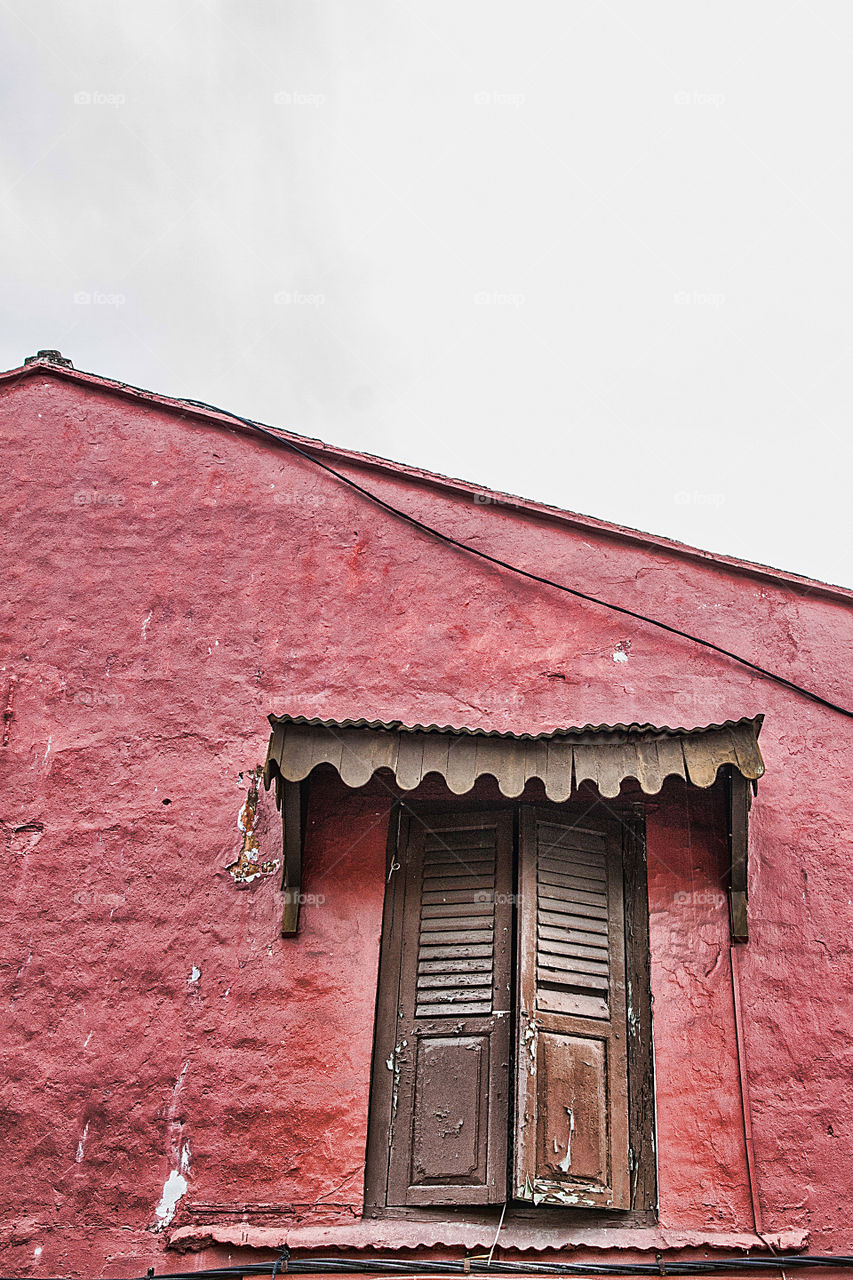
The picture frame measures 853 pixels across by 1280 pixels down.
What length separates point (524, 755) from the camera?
206 inches

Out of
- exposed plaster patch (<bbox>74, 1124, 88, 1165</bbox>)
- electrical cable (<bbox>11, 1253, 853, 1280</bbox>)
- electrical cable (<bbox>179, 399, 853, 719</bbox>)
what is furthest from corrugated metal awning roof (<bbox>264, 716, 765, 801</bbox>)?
electrical cable (<bbox>11, 1253, 853, 1280</bbox>)

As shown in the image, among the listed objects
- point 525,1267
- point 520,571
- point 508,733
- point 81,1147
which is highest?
point 520,571

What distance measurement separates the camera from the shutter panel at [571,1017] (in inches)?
192

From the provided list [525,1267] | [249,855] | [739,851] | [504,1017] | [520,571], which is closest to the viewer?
[525,1267]

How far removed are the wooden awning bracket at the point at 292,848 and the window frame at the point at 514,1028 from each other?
0.38 metres

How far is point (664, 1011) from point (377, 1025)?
1165 mm

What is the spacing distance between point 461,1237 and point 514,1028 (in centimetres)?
78

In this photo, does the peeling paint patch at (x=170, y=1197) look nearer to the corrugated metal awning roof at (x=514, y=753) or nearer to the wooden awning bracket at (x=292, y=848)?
the wooden awning bracket at (x=292, y=848)

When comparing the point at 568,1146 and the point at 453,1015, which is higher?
the point at 453,1015

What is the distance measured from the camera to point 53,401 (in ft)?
22.9

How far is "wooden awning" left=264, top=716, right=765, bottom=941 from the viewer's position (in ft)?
16.9

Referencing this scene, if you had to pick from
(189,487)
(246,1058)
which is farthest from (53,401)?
(246,1058)

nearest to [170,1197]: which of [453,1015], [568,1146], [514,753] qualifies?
[453,1015]

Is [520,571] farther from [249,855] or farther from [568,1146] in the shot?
[568,1146]
